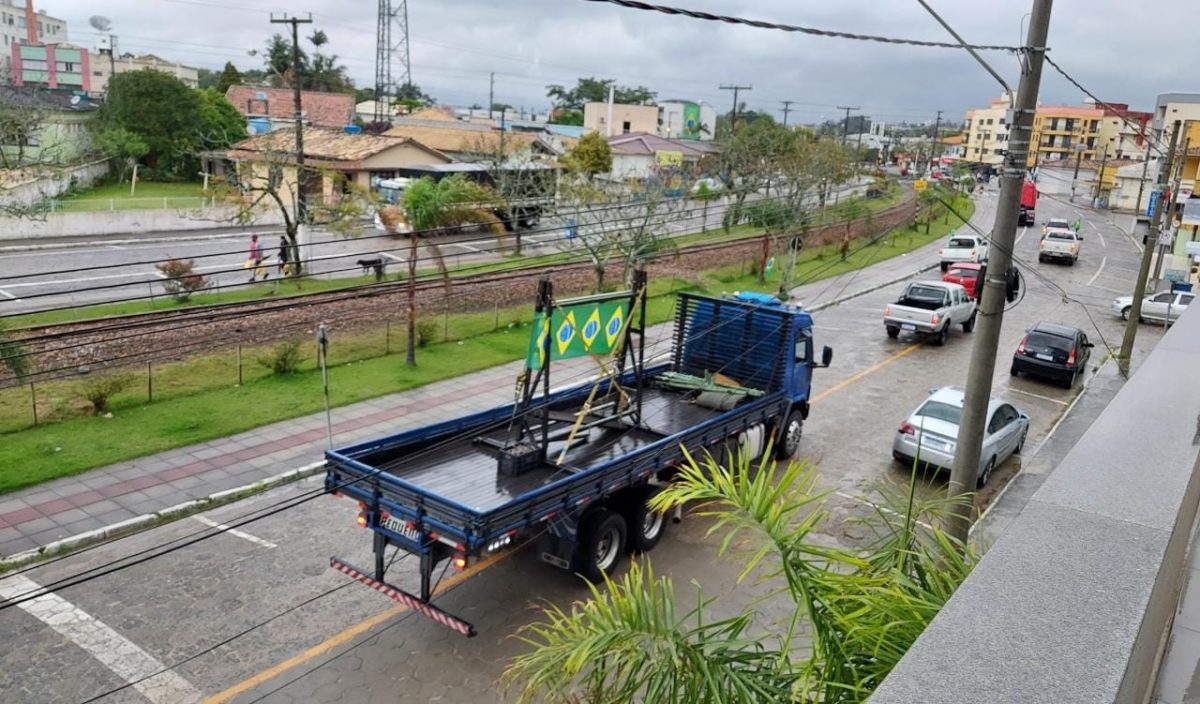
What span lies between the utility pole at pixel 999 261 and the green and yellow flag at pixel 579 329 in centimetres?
444

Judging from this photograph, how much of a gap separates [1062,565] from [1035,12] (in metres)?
7.19

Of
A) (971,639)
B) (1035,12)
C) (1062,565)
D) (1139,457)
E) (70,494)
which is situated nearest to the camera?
(971,639)

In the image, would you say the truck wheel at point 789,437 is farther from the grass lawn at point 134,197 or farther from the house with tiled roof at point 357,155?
the house with tiled roof at point 357,155

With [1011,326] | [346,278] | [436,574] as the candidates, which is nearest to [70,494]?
[436,574]

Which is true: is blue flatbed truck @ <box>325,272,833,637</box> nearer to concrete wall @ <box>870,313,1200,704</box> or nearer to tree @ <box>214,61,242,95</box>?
concrete wall @ <box>870,313,1200,704</box>

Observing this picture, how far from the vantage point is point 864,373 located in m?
22.5

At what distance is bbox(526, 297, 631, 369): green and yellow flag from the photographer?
10508 millimetres

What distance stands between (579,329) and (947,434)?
24.6ft

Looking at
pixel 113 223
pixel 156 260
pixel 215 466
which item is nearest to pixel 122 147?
pixel 113 223

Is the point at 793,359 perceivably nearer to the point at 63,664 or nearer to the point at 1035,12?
the point at 1035,12

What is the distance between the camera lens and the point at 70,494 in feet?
42.6

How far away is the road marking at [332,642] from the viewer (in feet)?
28.4

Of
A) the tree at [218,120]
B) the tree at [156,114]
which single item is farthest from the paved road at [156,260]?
the tree at [156,114]

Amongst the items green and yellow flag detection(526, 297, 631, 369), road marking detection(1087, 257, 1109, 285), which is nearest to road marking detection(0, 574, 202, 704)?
green and yellow flag detection(526, 297, 631, 369)
